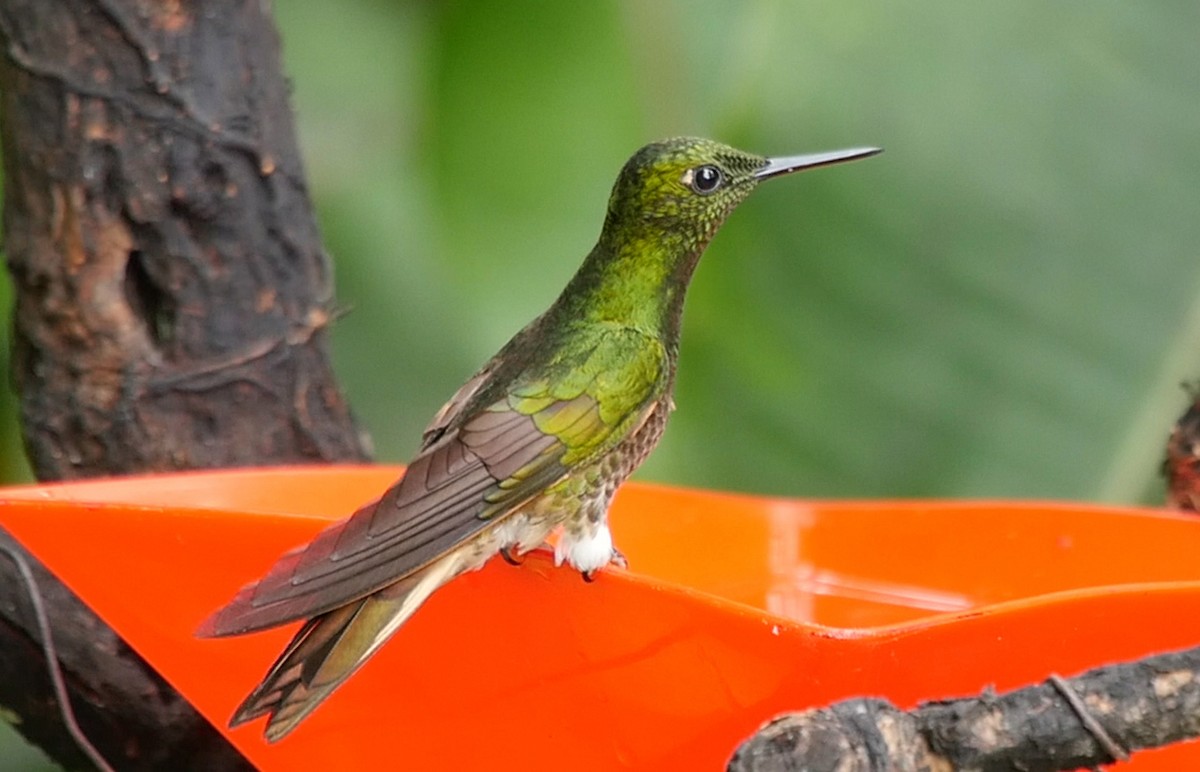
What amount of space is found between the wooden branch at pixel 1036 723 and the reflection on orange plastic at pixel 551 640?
0.05 m

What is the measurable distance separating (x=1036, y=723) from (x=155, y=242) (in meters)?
1.03

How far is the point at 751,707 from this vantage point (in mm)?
877

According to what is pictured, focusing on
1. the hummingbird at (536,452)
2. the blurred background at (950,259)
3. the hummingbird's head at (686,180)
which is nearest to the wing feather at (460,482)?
the hummingbird at (536,452)

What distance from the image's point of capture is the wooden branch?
0.77m

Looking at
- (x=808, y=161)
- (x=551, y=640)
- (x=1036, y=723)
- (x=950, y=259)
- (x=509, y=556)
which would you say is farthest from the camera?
(x=950, y=259)

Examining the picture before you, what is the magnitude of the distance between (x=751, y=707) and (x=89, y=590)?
43 centimetres

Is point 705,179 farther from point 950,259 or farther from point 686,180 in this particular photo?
point 950,259

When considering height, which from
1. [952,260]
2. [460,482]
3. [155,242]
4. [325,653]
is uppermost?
[952,260]

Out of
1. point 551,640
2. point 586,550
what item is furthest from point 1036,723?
point 586,550

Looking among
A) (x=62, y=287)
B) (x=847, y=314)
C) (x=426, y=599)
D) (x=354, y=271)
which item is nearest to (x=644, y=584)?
(x=426, y=599)

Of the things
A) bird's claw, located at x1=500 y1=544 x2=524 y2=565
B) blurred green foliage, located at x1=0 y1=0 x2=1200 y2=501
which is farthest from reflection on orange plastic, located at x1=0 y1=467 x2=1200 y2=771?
blurred green foliage, located at x1=0 y1=0 x2=1200 y2=501

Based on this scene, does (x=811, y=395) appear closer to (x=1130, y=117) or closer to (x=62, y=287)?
(x=1130, y=117)

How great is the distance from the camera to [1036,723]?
78 centimetres

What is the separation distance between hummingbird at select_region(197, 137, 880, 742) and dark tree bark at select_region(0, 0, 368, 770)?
34 centimetres
